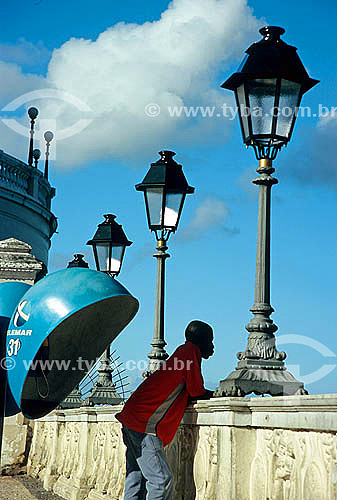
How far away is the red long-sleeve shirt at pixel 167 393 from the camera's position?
6754mm

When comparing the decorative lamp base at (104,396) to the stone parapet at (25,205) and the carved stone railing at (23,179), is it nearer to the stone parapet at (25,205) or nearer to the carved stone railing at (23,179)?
the stone parapet at (25,205)

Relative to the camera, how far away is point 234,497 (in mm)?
6180

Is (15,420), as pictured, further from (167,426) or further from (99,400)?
(167,426)

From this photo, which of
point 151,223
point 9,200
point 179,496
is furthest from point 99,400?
point 9,200

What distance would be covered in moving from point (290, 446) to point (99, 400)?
6553 millimetres

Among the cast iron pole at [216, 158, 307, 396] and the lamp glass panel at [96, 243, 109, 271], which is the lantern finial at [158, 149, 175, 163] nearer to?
the lamp glass panel at [96, 243, 109, 271]

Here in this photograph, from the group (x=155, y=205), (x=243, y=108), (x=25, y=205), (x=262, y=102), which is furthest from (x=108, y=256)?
(x=25, y=205)

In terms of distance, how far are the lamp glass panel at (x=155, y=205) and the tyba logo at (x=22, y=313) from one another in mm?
4658

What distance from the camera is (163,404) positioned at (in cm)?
681

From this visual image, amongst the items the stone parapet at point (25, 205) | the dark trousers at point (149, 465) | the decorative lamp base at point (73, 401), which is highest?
the stone parapet at point (25, 205)

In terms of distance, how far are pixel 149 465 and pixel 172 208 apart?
3.93 metres

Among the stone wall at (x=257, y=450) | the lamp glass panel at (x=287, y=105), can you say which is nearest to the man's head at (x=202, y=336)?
the stone wall at (x=257, y=450)

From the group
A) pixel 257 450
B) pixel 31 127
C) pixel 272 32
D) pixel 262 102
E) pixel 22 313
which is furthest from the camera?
pixel 31 127

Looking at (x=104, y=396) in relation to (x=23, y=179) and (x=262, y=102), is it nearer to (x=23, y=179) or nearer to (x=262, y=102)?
(x=262, y=102)
